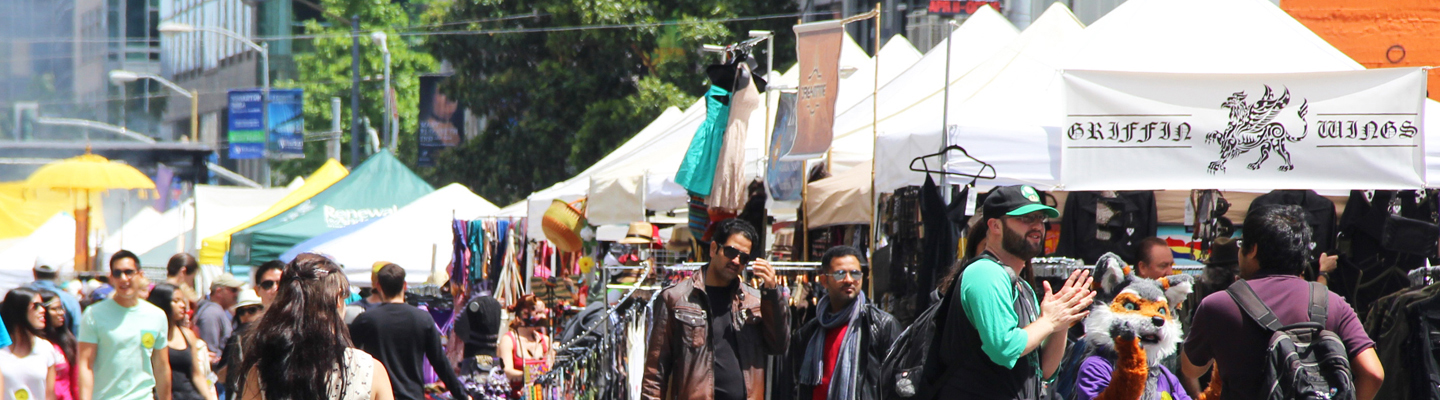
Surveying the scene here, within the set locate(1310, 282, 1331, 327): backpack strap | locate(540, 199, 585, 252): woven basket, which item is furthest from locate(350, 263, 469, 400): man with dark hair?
locate(540, 199, 585, 252): woven basket

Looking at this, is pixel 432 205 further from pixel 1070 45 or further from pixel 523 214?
pixel 1070 45

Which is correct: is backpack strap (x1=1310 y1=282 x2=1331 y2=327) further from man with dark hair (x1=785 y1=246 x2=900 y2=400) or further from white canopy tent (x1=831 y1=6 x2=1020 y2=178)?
white canopy tent (x1=831 y1=6 x2=1020 y2=178)

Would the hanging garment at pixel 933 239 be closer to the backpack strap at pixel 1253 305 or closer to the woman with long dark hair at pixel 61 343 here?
the backpack strap at pixel 1253 305

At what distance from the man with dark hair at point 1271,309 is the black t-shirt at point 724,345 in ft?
9.31

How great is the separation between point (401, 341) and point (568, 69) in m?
22.3

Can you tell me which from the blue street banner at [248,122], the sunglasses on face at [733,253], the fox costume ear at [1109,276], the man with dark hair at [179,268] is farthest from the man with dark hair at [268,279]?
the blue street banner at [248,122]

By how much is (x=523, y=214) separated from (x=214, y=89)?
52978 mm

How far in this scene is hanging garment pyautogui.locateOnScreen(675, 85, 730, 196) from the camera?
9008 mm

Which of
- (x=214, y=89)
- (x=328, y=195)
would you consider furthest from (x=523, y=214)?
(x=214, y=89)

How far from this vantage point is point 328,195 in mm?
19969

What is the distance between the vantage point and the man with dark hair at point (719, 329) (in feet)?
23.1

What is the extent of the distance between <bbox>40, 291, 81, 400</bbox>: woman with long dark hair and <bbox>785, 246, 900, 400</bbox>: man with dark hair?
4133mm

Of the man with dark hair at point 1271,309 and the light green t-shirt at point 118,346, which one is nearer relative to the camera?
the man with dark hair at point 1271,309

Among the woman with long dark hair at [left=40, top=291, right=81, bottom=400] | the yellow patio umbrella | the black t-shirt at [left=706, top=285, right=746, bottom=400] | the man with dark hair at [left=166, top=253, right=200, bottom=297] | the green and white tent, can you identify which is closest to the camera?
the black t-shirt at [left=706, top=285, right=746, bottom=400]
